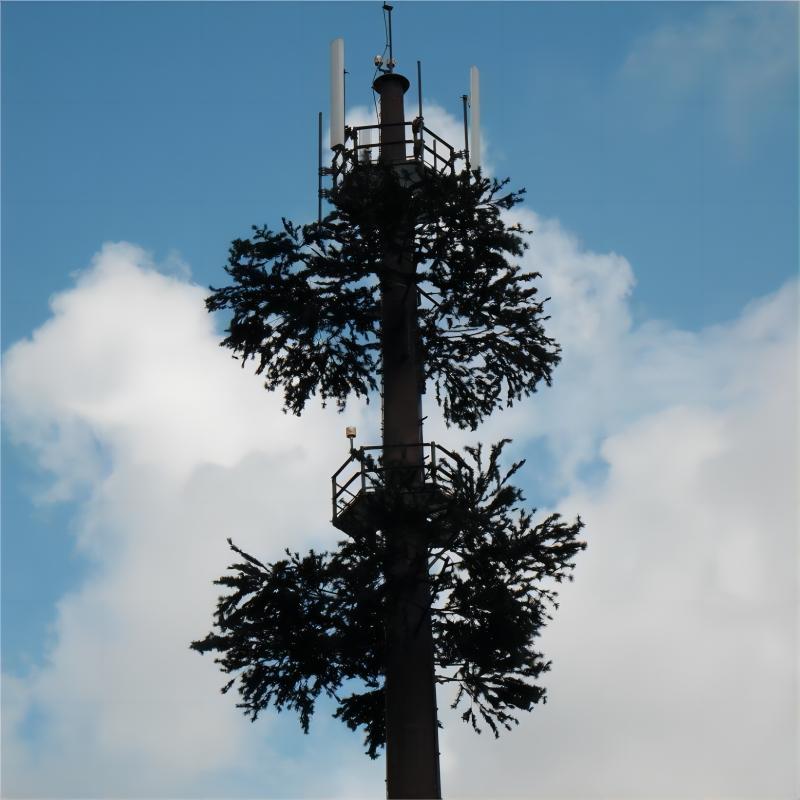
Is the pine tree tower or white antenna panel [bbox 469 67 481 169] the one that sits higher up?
white antenna panel [bbox 469 67 481 169]

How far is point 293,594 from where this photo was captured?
21.0 meters

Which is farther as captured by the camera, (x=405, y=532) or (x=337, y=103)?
(x=337, y=103)

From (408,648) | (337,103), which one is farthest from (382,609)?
(337,103)

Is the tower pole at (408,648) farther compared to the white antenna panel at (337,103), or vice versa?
the white antenna panel at (337,103)

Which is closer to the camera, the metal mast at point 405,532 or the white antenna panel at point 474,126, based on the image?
the metal mast at point 405,532

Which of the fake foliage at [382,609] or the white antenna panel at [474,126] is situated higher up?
the white antenna panel at [474,126]

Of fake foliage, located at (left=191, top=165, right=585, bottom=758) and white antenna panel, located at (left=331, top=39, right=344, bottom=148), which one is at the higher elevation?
white antenna panel, located at (left=331, top=39, right=344, bottom=148)

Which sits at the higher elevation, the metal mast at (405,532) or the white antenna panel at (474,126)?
the white antenna panel at (474,126)

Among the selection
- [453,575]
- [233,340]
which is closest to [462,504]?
[453,575]

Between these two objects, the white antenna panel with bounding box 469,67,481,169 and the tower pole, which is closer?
the tower pole

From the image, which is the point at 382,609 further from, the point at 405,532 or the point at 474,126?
the point at 474,126

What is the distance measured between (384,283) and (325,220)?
6.53ft

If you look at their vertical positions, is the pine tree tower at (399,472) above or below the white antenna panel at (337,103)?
below

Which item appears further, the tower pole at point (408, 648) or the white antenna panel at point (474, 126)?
the white antenna panel at point (474, 126)
